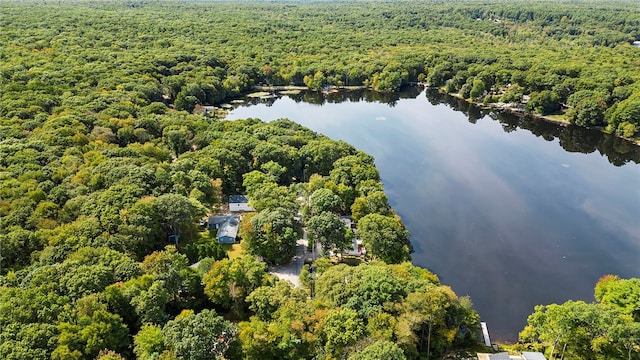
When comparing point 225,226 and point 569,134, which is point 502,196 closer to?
point 569,134

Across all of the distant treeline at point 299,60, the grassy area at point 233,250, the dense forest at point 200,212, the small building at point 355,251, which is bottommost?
the grassy area at point 233,250

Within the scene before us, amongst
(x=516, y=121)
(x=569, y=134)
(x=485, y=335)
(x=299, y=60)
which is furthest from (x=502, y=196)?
(x=299, y=60)

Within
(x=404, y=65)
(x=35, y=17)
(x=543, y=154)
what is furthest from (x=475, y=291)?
(x=35, y=17)

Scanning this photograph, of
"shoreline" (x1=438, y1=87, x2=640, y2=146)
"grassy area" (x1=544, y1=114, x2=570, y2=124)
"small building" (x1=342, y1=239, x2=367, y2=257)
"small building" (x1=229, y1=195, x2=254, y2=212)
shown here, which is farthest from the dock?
"grassy area" (x1=544, y1=114, x2=570, y2=124)

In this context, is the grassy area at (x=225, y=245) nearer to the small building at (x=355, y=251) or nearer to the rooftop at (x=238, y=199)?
the rooftop at (x=238, y=199)

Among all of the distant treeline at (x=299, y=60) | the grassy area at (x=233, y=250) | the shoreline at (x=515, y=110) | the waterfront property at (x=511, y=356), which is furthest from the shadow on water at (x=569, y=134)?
the grassy area at (x=233, y=250)

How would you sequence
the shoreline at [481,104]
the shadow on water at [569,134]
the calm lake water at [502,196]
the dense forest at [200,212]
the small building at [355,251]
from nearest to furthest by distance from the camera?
the dense forest at [200,212] → the calm lake water at [502,196] → the small building at [355,251] → the shadow on water at [569,134] → the shoreline at [481,104]

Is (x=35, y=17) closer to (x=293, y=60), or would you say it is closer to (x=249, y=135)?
(x=293, y=60)
